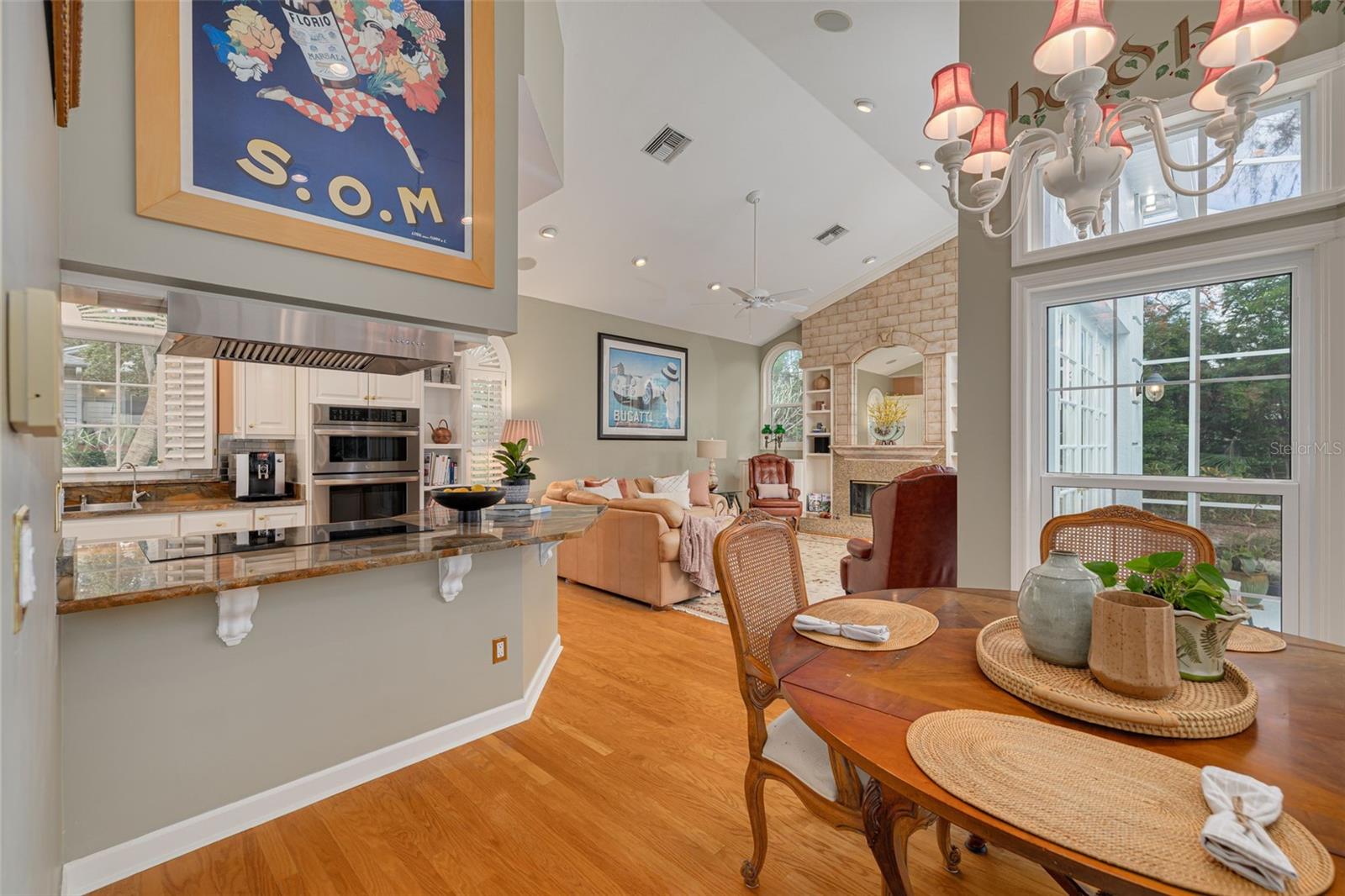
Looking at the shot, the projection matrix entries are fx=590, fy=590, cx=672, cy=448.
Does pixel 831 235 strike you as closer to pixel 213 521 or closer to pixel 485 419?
pixel 485 419

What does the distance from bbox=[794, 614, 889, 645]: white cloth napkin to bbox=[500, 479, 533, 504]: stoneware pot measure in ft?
6.33

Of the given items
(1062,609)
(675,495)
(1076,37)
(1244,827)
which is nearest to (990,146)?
(1076,37)

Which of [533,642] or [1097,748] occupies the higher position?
[1097,748]

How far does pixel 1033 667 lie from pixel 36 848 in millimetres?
1880

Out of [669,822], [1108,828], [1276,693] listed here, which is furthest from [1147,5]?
[669,822]

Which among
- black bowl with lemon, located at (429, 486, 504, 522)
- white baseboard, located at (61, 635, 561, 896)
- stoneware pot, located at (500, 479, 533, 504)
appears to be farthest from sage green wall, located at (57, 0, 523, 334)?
white baseboard, located at (61, 635, 561, 896)

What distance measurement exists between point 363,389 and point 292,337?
2.73 metres

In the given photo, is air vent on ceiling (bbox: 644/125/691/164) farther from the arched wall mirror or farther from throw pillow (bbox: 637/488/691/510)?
the arched wall mirror

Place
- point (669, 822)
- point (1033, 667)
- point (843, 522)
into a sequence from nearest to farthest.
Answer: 1. point (1033, 667)
2. point (669, 822)
3. point (843, 522)

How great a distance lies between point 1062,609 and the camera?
115 centimetres

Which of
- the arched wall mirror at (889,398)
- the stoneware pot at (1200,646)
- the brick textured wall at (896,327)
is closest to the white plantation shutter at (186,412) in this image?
the stoneware pot at (1200,646)

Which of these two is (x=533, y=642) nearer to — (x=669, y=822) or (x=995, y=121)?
(x=669, y=822)

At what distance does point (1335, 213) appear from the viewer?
2055 millimetres

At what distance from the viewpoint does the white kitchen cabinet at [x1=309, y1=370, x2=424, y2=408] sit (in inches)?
164
